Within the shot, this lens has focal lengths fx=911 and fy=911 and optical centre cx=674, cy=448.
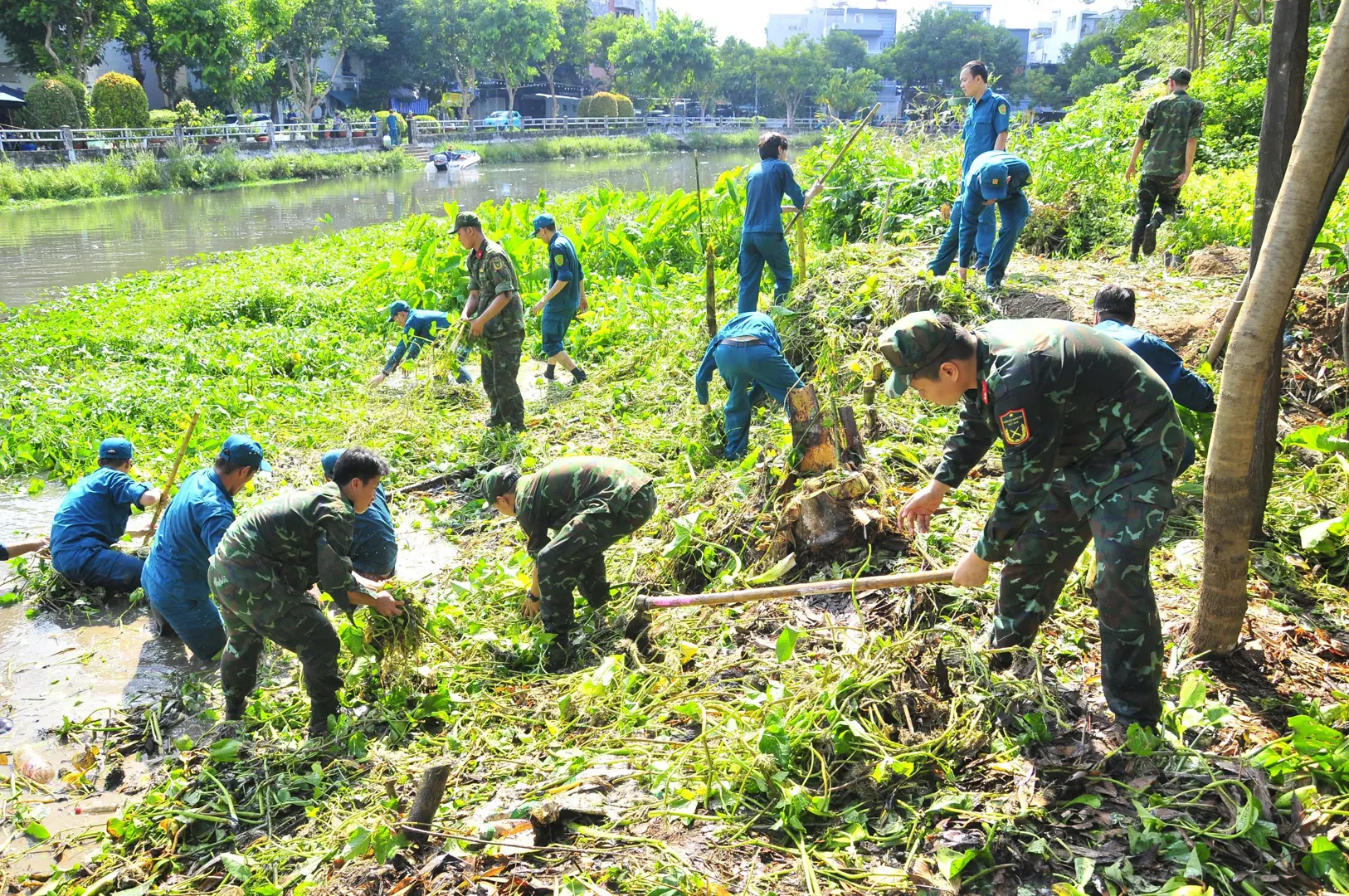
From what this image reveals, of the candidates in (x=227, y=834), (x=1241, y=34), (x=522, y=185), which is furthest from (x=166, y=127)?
(x=227, y=834)

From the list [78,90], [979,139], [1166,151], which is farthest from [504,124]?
[1166,151]

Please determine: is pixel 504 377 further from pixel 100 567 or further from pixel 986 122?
pixel 986 122

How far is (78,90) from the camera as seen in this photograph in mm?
31391

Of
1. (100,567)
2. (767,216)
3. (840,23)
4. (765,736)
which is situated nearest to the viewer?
(765,736)

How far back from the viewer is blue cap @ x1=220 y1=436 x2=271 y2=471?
16.0 ft

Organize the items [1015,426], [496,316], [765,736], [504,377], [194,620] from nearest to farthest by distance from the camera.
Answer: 1. [1015,426]
2. [765,736]
3. [194,620]
4. [496,316]
5. [504,377]

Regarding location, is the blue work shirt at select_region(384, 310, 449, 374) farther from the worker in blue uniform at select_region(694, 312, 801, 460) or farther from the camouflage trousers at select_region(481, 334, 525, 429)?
the worker in blue uniform at select_region(694, 312, 801, 460)

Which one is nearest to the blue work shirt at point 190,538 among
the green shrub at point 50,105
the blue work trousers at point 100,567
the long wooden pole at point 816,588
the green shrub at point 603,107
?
the blue work trousers at point 100,567

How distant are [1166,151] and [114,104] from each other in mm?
35355

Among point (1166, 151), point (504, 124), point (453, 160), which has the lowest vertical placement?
point (1166, 151)

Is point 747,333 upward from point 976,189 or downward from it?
downward

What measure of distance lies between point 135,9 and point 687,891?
39384 millimetres

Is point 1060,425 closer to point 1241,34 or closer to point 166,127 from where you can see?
point 1241,34

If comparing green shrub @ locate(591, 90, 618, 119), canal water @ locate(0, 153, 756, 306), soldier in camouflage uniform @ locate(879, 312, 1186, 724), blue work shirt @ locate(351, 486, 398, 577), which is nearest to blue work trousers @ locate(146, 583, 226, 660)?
blue work shirt @ locate(351, 486, 398, 577)
